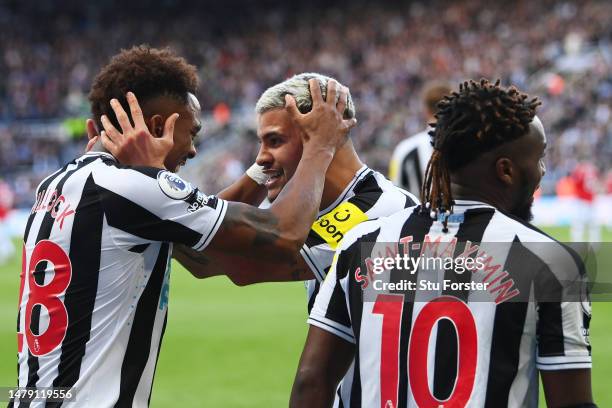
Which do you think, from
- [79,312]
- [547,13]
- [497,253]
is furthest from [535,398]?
[547,13]

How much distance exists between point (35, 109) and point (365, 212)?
3503 cm

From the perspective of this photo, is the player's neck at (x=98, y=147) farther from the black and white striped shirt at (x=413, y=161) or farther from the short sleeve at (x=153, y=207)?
the black and white striped shirt at (x=413, y=161)

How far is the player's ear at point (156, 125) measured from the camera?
3291 mm

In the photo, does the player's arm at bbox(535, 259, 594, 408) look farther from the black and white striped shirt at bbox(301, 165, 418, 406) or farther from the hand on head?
the hand on head

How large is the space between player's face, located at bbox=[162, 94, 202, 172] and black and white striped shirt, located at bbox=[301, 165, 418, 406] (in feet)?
1.95

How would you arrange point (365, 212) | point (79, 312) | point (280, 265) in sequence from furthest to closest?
1. point (365, 212)
2. point (280, 265)
3. point (79, 312)

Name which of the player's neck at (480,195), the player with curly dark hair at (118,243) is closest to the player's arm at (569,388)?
the player's neck at (480,195)

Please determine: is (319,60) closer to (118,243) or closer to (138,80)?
(138,80)

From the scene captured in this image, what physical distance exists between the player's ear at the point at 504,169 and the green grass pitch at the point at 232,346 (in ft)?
16.4

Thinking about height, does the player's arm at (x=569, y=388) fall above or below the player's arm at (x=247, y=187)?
below

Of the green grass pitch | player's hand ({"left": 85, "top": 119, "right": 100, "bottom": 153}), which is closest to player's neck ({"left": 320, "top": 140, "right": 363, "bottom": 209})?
player's hand ({"left": 85, "top": 119, "right": 100, "bottom": 153})

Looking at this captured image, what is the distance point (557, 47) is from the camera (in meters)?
33.7

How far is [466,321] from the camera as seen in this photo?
253 centimetres

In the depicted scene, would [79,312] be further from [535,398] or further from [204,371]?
[204,371]
